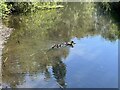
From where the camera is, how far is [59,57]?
61.4ft

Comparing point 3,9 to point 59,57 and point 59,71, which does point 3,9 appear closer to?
point 59,57

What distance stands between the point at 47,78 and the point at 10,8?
72.1 ft

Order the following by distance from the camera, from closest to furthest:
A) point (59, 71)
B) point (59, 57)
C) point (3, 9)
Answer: point (59, 71), point (59, 57), point (3, 9)

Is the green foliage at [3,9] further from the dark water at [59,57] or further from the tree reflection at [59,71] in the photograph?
the tree reflection at [59,71]

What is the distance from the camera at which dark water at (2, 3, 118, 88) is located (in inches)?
589

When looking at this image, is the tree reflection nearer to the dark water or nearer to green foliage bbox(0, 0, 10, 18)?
the dark water

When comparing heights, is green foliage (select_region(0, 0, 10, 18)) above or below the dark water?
above

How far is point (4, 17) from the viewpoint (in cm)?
3266

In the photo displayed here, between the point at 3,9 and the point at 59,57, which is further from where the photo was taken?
the point at 3,9

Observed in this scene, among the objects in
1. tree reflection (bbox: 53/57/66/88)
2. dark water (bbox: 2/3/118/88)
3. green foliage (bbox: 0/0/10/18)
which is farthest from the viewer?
green foliage (bbox: 0/0/10/18)

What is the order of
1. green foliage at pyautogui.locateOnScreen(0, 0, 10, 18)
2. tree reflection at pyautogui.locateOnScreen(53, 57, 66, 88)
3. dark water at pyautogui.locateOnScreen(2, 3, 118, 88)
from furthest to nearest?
green foliage at pyautogui.locateOnScreen(0, 0, 10, 18)
dark water at pyautogui.locateOnScreen(2, 3, 118, 88)
tree reflection at pyautogui.locateOnScreen(53, 57, 66, 88)

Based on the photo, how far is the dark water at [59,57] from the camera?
15.0m

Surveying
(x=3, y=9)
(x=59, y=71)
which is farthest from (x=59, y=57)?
(x=3, y=9)

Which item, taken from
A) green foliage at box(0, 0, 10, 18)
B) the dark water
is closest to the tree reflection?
the dark water
